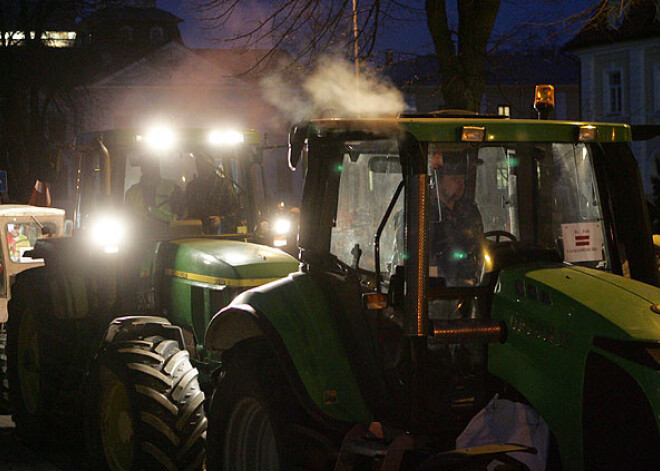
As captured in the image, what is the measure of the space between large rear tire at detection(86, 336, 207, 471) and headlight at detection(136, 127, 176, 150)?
6.65ft

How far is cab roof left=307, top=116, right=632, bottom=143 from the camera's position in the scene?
467cm

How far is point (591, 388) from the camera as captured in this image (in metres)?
4.17

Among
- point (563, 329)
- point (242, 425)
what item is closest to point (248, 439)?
point (242, 425)

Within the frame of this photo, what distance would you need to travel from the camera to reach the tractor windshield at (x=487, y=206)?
485cm

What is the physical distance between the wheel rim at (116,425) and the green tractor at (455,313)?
69.0 inches

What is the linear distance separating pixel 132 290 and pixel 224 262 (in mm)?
1002

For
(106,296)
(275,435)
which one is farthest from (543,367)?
(106,296)

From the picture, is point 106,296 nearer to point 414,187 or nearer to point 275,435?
point 275,435

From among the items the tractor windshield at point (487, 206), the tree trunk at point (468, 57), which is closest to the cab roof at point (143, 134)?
the tractor windshield at point (487, 206)

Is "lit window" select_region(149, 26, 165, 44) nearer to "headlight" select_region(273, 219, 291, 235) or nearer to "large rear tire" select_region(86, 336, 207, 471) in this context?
"headlight" select_region(273, 219, 291, 235)

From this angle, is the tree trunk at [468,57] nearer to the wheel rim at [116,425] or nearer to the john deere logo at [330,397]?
the wheel rim at [116,425]

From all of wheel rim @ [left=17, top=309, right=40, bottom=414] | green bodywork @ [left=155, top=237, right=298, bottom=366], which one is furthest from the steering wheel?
wheel rim @ [left=17, top=309, right=40, bottom=414]

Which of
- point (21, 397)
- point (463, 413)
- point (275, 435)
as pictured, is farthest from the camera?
point (21, 397)

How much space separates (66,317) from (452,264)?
4.90m
